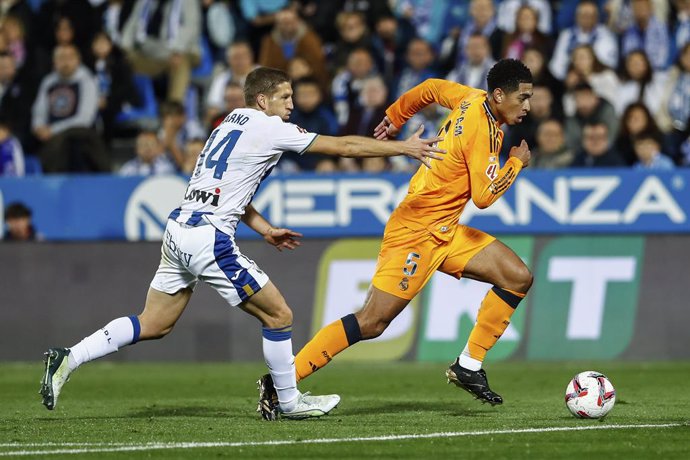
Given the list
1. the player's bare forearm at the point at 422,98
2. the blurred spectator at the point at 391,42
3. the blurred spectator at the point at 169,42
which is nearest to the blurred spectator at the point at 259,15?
the blurred spectator at the point at 169,42

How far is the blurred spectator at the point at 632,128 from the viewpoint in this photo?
51.8ft

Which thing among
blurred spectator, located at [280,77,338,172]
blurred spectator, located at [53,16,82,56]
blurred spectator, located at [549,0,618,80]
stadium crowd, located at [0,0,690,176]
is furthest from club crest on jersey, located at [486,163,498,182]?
blurred spectator, located at [53,16,82,56]

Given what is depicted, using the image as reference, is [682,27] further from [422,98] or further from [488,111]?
[488,111]

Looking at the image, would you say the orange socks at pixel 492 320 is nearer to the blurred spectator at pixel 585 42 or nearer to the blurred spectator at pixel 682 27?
the blurred spectator at pixel 585 42

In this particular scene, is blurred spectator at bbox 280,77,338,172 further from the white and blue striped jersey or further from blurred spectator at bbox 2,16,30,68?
the white and blue striped jersey

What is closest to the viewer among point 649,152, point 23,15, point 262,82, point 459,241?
point 262,82

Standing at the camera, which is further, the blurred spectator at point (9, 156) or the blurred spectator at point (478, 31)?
the blurred spectator at point (478, 31)

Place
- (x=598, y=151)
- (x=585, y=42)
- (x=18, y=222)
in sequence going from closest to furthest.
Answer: (x=18, y=222), (x=598, y=151), (x=585, y=42)

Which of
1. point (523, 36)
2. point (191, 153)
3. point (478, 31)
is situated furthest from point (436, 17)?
point (191, 153)

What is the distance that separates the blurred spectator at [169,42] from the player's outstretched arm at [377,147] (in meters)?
10.5

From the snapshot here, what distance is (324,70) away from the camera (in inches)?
714

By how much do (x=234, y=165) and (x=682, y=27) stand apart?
10.6 metres

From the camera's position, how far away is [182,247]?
887 cm

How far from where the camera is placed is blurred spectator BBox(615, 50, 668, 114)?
1703 cm
